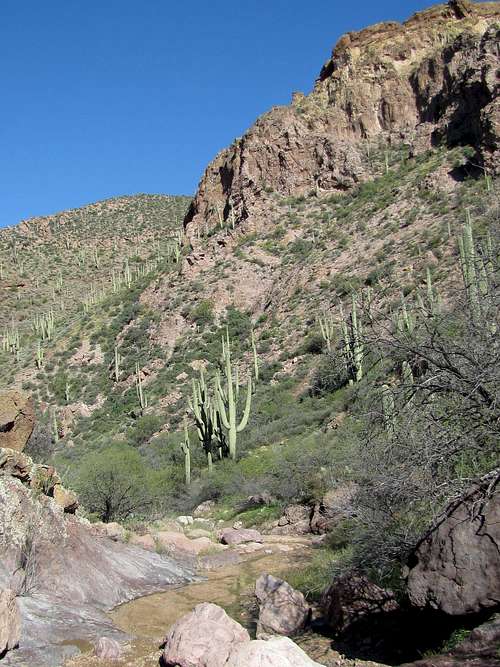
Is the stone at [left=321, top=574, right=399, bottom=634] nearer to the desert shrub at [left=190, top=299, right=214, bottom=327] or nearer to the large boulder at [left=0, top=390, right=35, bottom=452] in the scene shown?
the large boulder at [left=0, top=390, right=35, bottom=452]

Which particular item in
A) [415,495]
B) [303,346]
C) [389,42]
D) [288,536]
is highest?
[389,42]

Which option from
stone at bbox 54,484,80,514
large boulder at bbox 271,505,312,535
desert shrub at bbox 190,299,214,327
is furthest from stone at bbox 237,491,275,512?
desert shrub at bbox 190,299,214,327

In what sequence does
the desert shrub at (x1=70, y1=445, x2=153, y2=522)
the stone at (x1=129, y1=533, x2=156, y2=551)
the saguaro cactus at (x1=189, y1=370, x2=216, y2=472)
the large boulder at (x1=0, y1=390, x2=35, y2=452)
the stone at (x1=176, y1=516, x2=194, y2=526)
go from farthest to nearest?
the saguaro cactus at (x1=189, y1=370, x2=216, y2=472)
the stone at (x1=176, y1=516, x2=194, y2=526)
the desert shrub at (x1=70, y1=445, x2=153, y2=522)
the stone at (x1=129, y1=533, x2=156, y2=551)
the large boulder at (x1=0, y1=390, x2=35, y2=452)

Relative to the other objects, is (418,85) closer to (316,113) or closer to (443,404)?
(316,113)

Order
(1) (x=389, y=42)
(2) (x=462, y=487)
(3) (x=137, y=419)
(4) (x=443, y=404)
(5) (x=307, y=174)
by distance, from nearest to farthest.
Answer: (2) (x=462, y=487) → (4) (x=443, y=404) → (3) (x=137, y=419) → (5) (x=307, y=174) → (1) (x=389, y=42)

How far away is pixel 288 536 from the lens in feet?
43.9

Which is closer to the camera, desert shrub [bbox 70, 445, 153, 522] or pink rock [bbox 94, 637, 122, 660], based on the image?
pink rock [bbox 94, 637, 122, 660]

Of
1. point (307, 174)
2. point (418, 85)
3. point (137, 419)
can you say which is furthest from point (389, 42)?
point (137, 419)

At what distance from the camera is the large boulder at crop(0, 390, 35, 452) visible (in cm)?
991

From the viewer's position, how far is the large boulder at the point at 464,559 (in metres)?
4.76

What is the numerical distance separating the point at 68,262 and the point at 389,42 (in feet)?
134

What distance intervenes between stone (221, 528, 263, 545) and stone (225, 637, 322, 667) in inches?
356

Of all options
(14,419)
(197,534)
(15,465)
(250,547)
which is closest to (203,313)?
(197,534)

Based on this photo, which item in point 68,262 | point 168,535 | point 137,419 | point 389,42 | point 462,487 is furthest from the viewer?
point 68,262
